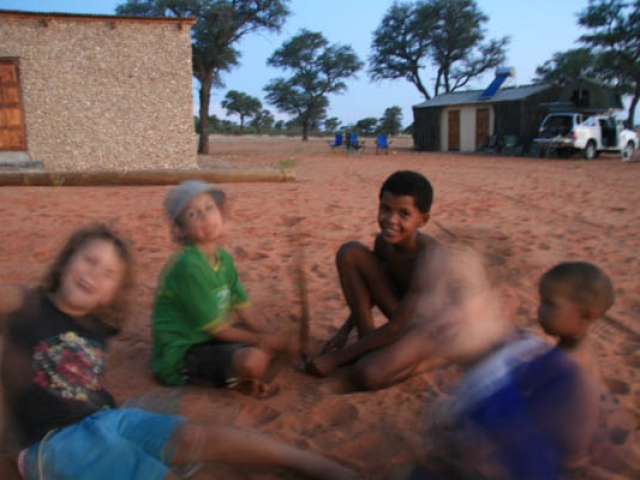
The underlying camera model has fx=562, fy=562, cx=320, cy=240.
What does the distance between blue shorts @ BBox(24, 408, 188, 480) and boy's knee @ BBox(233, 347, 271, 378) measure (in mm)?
625

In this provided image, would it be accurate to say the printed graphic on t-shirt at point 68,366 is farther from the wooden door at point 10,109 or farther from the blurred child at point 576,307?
the wooden door at point 10,109

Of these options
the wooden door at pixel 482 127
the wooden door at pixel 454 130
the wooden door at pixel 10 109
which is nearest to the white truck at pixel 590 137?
the wooden door at pixel 482 127

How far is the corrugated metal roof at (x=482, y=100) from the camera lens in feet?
73.7

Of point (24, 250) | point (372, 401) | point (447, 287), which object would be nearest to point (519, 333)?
point (447, 287)

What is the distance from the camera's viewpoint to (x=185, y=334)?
2504 millimetres

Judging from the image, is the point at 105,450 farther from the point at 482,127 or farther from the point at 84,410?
the point at 482,127

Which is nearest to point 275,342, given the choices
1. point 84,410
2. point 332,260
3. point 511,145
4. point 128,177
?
point 84,410

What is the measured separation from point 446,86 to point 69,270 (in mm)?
36126

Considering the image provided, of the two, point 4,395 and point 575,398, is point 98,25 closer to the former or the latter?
point 4,395

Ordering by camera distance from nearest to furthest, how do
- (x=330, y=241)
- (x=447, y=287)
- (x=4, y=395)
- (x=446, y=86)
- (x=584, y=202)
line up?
(x=4, y=395) → (x=447, y=287) → (x=330, y=241) → (x=584, y=202) → (x=446, y=86)

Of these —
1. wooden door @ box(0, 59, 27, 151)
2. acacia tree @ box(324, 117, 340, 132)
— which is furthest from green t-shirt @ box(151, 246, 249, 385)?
acacia tree @ box(324, 117, 340, 132)

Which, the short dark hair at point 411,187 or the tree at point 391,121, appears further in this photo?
the tree at point 391,121

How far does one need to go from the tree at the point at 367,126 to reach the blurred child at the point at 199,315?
49861 millimetres

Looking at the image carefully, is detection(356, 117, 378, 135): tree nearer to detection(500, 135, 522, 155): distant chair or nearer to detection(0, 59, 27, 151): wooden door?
detection(500, 135, 522, 155): distant chair
